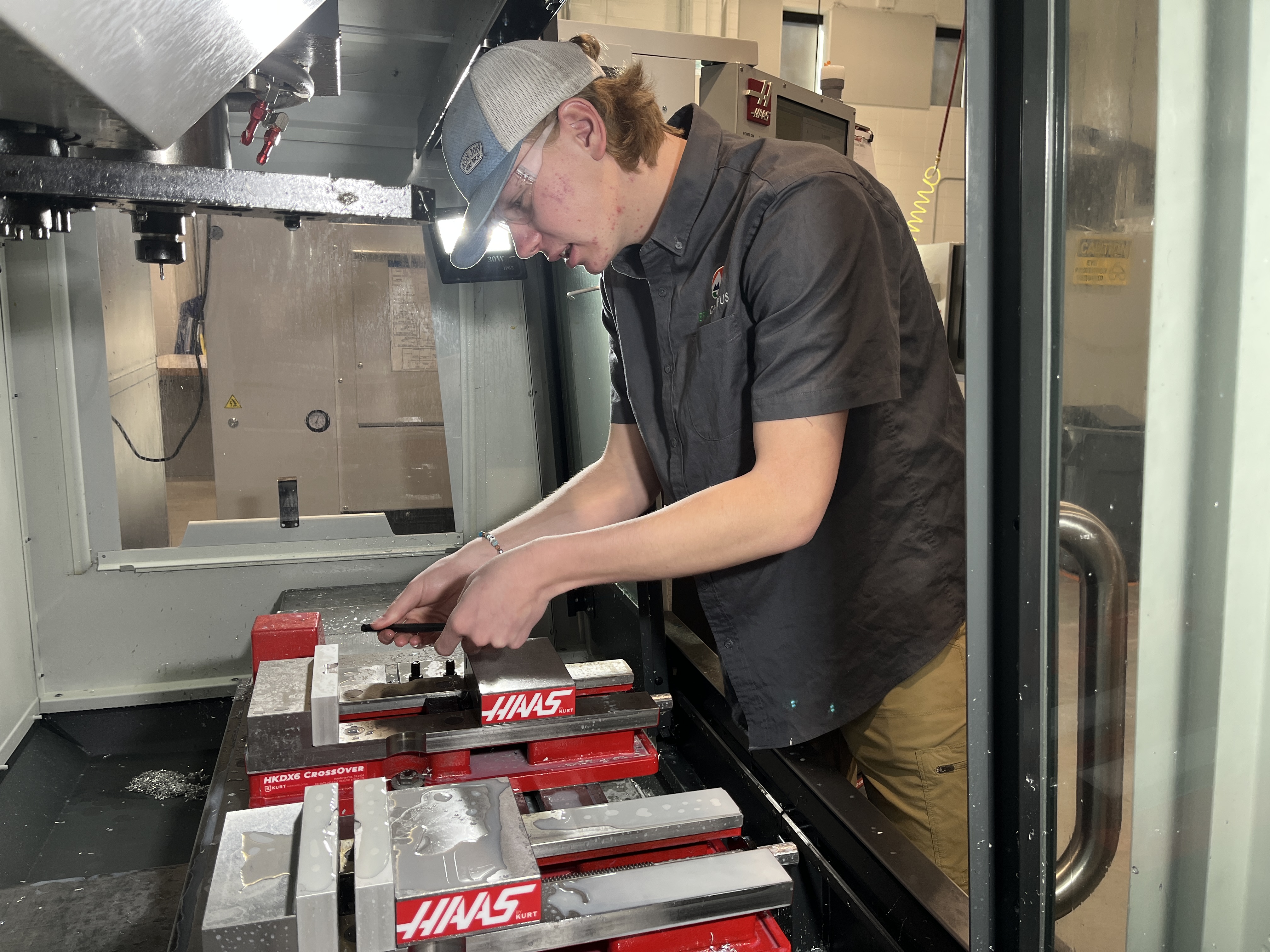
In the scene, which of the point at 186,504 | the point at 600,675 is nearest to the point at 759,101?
the point at 600,675

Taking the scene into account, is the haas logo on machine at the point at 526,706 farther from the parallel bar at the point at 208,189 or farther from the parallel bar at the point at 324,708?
the parallel bar at the point at 208,189

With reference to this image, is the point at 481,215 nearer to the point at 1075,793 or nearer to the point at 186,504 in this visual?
the point at 1075,793

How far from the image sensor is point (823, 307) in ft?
3.08

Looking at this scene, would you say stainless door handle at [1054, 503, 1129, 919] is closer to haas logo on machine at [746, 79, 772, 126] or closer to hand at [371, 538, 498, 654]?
hand at [371, 538, 498, 654]

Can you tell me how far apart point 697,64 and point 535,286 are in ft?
2.96

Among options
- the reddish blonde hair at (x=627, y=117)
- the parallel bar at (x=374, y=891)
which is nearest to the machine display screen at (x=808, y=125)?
the reddish blonde hair at (x=627, y=117)

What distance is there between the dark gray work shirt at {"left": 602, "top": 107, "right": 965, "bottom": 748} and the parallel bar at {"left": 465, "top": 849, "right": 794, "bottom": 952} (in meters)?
0.41

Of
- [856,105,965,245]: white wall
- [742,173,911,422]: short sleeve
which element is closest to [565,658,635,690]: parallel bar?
[742,173,911,422]: short sleeve

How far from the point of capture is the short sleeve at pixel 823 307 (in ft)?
3.07

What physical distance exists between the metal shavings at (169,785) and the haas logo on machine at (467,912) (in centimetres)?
207

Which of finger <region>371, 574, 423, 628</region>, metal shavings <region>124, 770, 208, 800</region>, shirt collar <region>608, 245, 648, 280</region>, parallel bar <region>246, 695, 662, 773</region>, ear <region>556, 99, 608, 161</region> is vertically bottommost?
metal shavings <region>124, 770, 208, 800</region>

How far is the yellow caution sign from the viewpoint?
532 mm

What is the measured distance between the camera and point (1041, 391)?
1.82 feet

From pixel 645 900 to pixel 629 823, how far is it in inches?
4.8
